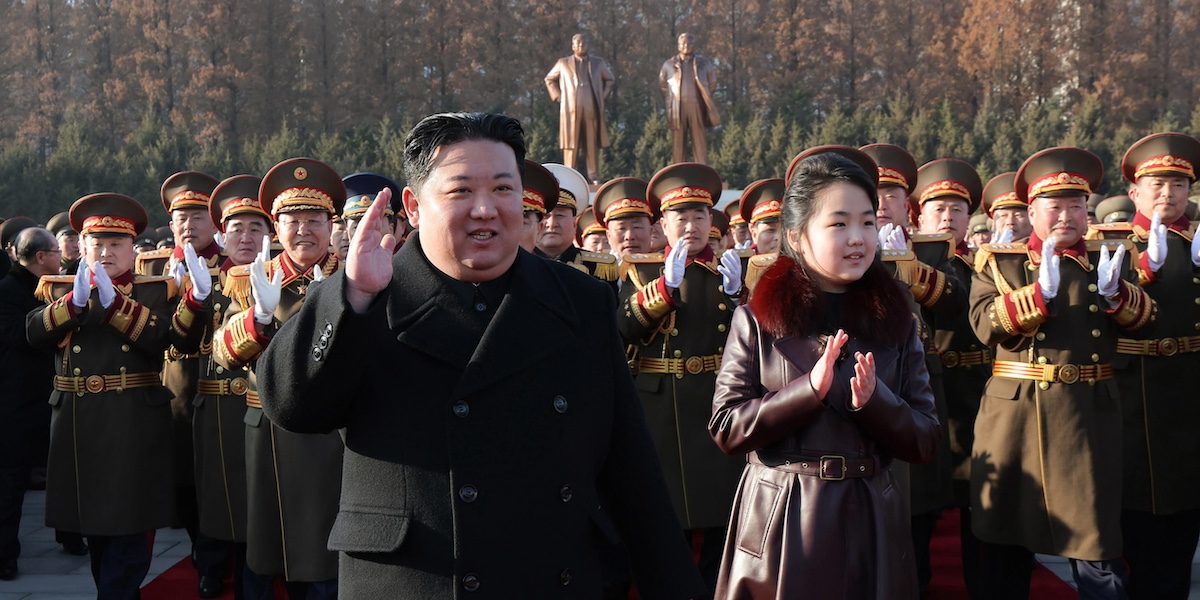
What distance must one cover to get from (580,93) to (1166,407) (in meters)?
13.9

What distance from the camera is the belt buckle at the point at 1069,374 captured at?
463cm

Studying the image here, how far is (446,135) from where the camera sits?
2111 millimetres

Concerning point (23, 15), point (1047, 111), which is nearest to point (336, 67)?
point (23, 15)

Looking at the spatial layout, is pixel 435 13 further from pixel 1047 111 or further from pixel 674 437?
pixel 674 437

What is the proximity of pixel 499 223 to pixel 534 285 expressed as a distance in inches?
6.8

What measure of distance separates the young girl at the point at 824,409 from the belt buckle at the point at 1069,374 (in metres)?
1.84

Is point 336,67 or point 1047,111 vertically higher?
point 336,67

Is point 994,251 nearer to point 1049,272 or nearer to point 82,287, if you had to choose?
point 1049,272


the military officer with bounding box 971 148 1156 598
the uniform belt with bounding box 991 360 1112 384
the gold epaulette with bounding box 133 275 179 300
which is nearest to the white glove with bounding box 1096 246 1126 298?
the military officer with bounding box 971 148 1156 598

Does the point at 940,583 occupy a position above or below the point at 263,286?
below

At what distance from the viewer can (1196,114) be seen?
24.5 m

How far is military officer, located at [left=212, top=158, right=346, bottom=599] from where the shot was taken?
4516 millimetres

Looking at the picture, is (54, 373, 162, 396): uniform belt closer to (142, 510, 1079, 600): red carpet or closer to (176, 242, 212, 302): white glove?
(176, 242, 212, 302): white glove

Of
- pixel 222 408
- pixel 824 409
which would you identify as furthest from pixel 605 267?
pixel 824 409
